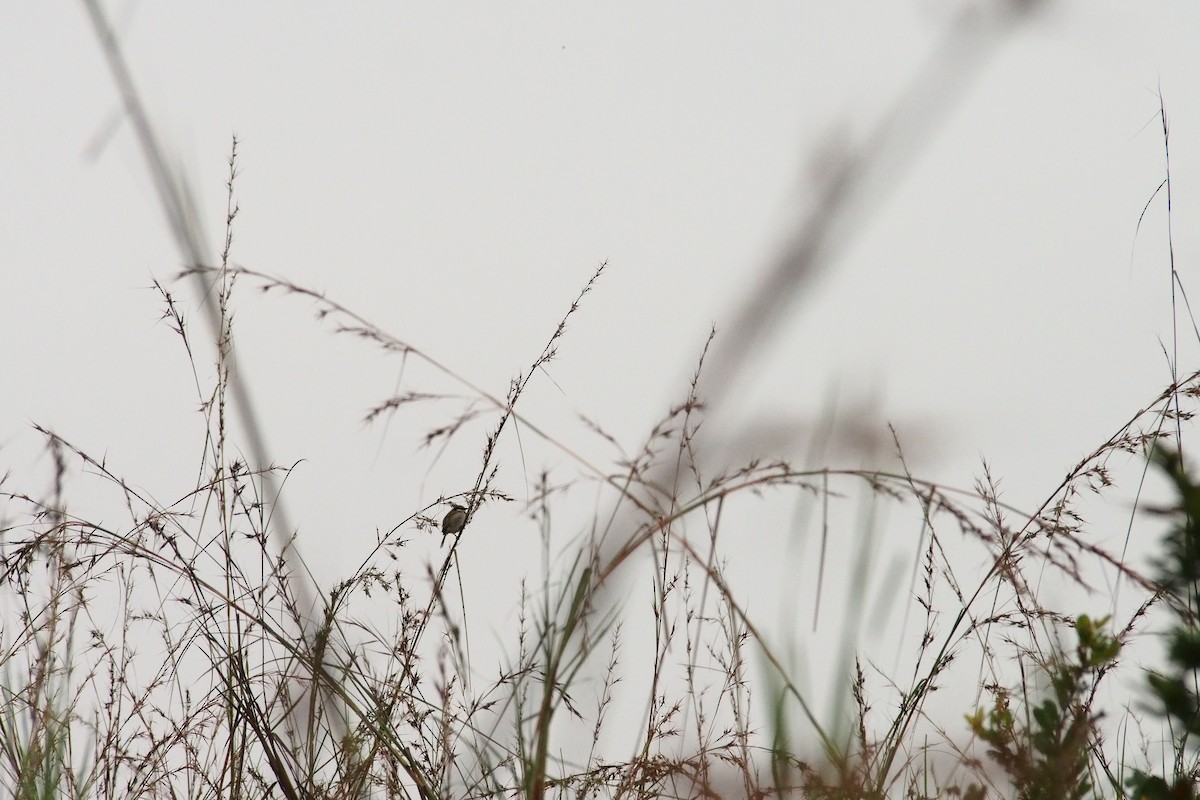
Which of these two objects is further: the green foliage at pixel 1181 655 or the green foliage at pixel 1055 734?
the green foliage at pixel 1181 655

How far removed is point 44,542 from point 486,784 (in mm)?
740

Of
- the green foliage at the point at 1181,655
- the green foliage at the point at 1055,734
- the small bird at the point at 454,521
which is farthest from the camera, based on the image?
the small bird at the point at 454,521

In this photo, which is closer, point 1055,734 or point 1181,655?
point 1055,734

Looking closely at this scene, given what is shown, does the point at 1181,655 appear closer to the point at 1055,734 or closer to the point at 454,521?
the point at 1055,734

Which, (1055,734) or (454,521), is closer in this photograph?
(1055,734)

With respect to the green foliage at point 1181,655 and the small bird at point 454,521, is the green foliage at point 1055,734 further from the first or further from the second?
the small bird at point 454,521

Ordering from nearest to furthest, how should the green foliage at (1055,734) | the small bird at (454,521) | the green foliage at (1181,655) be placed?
the green foliage at (1055,734) → the green foliage at (1181,655) → the small bird at (454,521)

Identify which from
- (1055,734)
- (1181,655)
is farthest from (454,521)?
(1181,655)

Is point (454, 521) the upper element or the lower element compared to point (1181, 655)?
upper

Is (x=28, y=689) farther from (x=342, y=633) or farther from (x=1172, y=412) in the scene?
(x=1172, y=412)

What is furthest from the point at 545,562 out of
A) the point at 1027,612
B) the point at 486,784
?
the point at 1027,612

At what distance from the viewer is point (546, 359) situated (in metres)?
1.32

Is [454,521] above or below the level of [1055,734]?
above

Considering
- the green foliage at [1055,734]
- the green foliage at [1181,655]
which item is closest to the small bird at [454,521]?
the green foliage at [1055,734]
